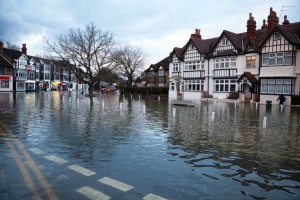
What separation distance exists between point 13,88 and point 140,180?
74.0m

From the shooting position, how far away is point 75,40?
45875mm

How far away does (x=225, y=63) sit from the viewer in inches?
1629

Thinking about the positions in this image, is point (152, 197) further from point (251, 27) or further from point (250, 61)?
point (251, 27)

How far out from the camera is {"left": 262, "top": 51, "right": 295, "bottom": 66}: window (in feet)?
106

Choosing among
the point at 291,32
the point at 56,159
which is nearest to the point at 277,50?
the point at 291,32

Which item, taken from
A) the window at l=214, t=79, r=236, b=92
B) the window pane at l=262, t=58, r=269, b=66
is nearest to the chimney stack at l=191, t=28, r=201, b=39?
the window at l=214, t=79, r=236, b=92

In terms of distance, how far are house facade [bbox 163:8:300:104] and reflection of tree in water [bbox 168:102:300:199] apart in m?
23.3

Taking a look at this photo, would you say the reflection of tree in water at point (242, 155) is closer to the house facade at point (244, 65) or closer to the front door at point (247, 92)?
the house facade at point (244, 65)

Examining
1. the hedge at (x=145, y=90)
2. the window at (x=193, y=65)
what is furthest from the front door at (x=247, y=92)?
the hedge at (x=145, y=90)

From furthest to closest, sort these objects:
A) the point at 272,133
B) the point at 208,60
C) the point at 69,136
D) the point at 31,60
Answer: the point at 31,60
the point at 208,60
the point at 272,133
the point at 69,136

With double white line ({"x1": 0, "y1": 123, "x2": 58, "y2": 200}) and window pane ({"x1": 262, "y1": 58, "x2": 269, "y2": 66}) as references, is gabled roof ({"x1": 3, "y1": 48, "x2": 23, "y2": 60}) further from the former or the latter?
double white line ({"x1": 0, "y1": 123, "x2": 58, "y2": 200})

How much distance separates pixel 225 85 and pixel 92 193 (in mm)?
38636

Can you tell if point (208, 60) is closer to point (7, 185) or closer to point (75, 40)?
point (75, 40)

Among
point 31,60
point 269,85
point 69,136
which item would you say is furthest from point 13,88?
point 69,136
